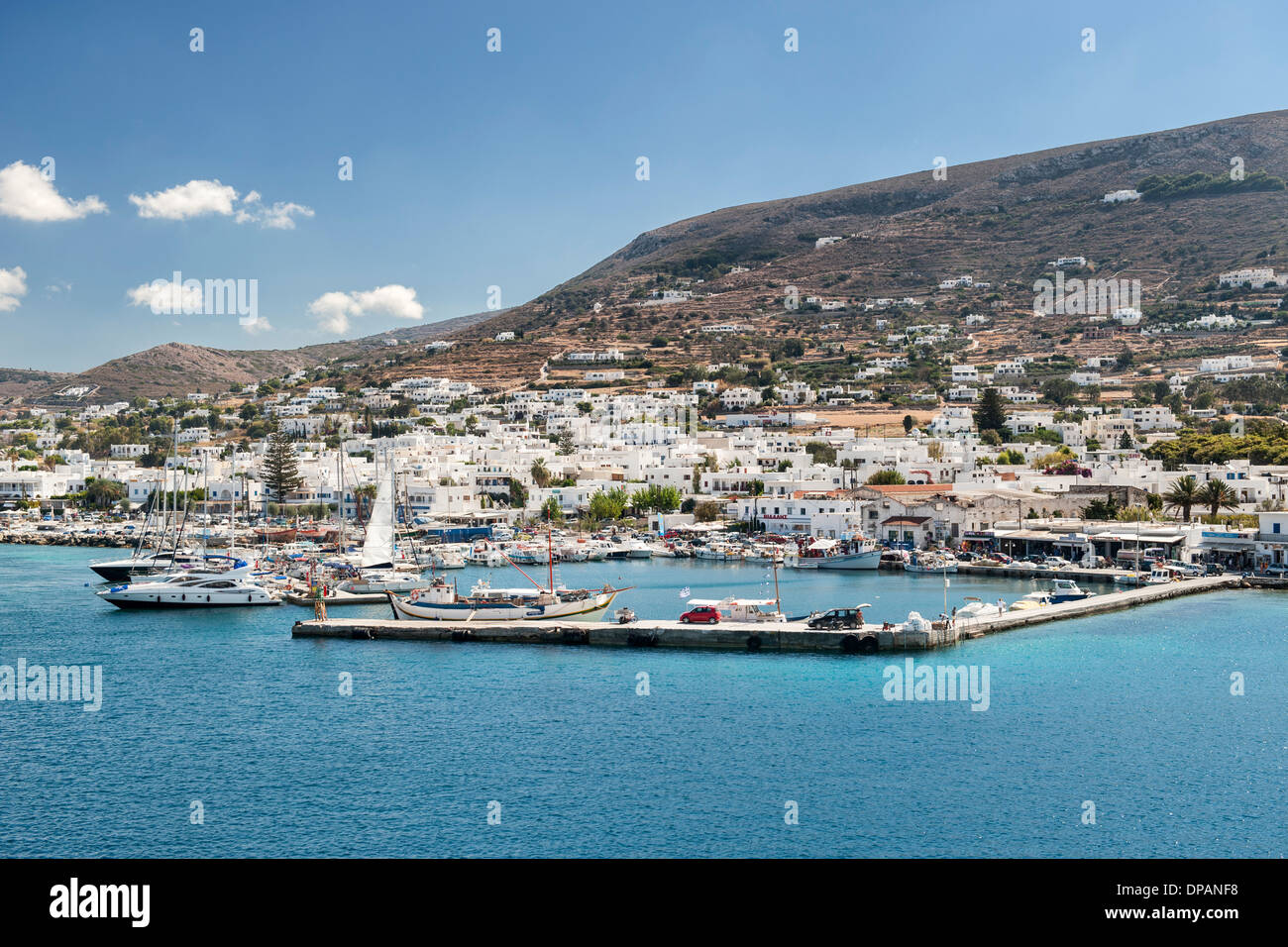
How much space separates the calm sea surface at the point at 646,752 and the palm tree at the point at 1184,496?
1672 cm

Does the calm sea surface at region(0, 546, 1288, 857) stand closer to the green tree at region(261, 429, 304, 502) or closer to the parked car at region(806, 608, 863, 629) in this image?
the parked car at region(806, 608, 863, 629)

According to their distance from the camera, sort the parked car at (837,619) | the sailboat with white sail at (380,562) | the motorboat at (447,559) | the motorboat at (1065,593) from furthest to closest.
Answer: the motorboat at (447,559)
the sailboat with white sail at (380,562)
the motorboat at (1065,593)
the parked car at (837,619)

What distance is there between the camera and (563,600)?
84.8ft

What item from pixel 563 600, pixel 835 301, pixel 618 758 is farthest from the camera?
pixel 835 301

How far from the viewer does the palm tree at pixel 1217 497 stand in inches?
1533

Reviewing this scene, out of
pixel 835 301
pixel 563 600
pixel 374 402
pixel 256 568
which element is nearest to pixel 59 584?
pixel 256 568

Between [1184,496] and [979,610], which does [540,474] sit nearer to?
[1184,496]

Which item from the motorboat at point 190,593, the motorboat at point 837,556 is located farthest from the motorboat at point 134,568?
the motorboat at point 837,556

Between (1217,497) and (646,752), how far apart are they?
3255cm

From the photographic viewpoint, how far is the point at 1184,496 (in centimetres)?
3994

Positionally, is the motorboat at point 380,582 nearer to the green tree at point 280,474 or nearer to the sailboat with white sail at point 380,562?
the sailboat with white sail at point 380,562

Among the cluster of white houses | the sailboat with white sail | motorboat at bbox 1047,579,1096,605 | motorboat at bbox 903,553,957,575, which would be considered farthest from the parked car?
the cluster of white houses
